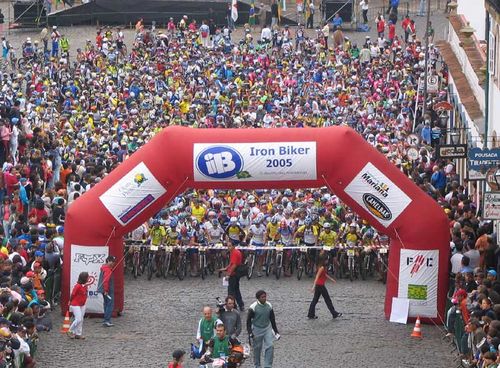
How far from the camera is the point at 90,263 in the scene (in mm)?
31750

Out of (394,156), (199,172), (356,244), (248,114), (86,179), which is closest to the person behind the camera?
Answer: (199,172)

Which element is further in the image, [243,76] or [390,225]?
[243,76]

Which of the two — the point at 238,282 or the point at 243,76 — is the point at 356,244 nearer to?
the point at 238,282

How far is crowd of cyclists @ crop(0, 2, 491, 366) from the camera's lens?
35.3 meters

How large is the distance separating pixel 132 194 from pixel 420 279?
531 cm

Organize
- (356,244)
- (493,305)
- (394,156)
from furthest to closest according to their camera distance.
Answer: (394,156)
(356,244)
(493,305)

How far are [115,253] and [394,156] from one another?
1220 centimetres

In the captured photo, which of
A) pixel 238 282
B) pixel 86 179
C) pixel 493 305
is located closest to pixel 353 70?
pixel 86 179

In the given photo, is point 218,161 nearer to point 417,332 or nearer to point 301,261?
point 417,332

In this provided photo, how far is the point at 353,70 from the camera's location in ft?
180

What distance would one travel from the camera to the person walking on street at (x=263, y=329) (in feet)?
90.8

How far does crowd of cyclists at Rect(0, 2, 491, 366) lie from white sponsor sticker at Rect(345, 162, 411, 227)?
1.81 metres

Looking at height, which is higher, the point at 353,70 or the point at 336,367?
the point at 353,70

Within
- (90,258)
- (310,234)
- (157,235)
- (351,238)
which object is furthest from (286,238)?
(90,258)
